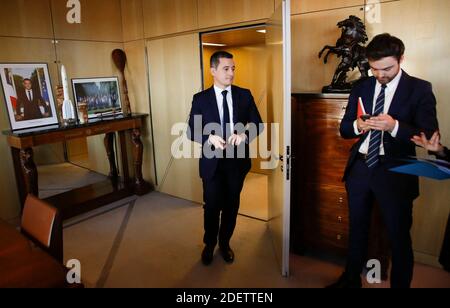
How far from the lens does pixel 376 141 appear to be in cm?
183

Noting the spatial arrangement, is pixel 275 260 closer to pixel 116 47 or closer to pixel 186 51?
pixel 186 51

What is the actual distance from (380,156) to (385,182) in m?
0.15

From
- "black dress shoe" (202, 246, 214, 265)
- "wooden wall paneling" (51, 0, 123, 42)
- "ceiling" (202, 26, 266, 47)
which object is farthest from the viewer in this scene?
"ceiling" (202, 26, 266, 47)

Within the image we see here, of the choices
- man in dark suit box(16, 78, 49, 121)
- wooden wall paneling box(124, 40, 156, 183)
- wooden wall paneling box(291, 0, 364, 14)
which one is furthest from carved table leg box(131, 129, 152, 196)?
wooden wall paneling box(291, 0, 364, 14)

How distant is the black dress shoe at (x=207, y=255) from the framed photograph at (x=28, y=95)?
226cm

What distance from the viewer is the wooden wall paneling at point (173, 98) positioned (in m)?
3.69

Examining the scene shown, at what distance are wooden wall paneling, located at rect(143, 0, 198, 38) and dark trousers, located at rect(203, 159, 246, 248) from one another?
1.85 meters

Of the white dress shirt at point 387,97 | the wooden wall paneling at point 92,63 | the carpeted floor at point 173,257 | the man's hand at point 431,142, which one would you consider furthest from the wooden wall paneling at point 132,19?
the man's hand at point 431,142

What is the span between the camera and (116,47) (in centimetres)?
428

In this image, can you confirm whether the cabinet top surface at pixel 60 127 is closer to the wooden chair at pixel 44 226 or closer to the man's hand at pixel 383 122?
the wooden chair at pixel 44 226

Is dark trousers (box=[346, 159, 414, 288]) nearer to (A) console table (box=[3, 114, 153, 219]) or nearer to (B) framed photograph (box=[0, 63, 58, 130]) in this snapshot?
(A) console table (box=[3, 114, 153, 219])

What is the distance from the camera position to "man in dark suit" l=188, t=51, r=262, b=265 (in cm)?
248

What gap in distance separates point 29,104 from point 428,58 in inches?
145
